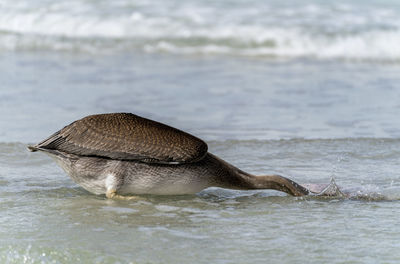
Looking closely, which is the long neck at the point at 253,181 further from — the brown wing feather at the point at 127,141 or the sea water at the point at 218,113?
the brown wing feather at the point at 127,141

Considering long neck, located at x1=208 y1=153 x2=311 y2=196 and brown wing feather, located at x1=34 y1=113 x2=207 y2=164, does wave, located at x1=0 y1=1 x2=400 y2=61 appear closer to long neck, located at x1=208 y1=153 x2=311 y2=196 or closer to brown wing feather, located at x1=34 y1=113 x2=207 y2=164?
long neck, located at x1=208 y1=153 x2=311 y2=196

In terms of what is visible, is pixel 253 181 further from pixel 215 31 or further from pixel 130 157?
pixel 215 31

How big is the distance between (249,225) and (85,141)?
53.1 inches

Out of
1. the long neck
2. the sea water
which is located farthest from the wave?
the long neck

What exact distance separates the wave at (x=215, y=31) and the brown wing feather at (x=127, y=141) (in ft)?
30.4

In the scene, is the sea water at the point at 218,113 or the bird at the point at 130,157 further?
the bird at the point at 130,157

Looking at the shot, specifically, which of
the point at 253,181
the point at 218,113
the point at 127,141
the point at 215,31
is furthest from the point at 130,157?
the point at 215,31

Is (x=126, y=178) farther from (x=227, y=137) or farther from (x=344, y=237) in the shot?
(x=227, y=137)

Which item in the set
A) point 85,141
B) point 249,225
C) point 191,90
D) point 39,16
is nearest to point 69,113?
point 191,90

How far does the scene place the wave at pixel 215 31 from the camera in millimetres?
14688

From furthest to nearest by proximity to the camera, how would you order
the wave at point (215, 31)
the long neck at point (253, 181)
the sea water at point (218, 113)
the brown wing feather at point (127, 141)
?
1. the wave at point (215, 31)
2. the long neck at point (253, 181)
3. the brown wing feather at point (127, 141)
4. the sea water at point (218, 113)

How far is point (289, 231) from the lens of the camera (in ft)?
Result: 15.1

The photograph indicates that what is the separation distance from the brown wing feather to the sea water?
14.7 inches

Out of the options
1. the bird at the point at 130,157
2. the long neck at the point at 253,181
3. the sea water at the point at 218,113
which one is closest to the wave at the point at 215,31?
the sea water at the point at 218,113
